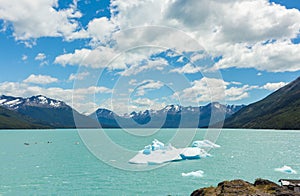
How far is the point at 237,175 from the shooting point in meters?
58.2

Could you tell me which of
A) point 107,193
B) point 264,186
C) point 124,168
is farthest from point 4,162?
point 264,186

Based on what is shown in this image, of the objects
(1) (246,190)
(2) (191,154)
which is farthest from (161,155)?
(1) (246,190)

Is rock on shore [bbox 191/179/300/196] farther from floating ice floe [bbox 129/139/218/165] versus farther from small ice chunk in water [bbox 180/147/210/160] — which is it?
small ice chunk in water [bbox 180/147/210/160]

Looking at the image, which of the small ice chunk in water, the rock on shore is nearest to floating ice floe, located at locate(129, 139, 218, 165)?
the small ice chunk in water

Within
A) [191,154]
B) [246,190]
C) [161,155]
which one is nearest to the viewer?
[246,190]

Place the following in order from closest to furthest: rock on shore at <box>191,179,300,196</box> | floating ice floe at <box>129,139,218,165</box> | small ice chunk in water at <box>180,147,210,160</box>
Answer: rock on shore at <box>191,179,300,196</box>
floating ice floe at <box>129,139,218,165</box>
small ice chunk in water at <box>180,147,210,160</box>

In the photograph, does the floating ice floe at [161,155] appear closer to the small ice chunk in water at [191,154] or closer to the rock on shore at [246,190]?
the small ice chunk in water at [191,154]

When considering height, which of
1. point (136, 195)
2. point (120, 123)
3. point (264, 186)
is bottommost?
point (136, 195)

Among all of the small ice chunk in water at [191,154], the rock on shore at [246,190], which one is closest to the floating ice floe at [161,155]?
the small ice chunk in water at [191,154]

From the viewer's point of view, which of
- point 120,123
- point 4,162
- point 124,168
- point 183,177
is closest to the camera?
point 120,123

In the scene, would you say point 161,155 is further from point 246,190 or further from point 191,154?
point 246,190

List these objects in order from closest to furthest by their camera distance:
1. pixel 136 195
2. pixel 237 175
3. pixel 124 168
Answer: pixel 136 195 → pixel 237 175 → pixel 124 168

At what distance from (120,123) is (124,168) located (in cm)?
5191

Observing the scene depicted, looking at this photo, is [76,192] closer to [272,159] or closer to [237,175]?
[237,175]
